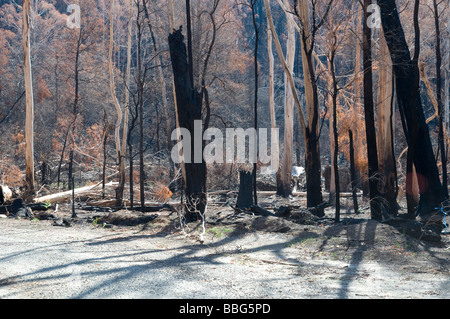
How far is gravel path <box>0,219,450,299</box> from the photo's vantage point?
5.28 meters

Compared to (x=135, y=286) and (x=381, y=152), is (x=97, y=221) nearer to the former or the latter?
(x=135, y=286)

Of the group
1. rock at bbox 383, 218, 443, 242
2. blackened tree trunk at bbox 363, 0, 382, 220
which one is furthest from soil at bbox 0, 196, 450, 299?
blackened tree trunk at bbox 363, 0, 382, 220

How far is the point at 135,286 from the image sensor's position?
542 cm

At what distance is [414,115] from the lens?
11547 millimetres

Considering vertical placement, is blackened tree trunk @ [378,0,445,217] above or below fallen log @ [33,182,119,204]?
above

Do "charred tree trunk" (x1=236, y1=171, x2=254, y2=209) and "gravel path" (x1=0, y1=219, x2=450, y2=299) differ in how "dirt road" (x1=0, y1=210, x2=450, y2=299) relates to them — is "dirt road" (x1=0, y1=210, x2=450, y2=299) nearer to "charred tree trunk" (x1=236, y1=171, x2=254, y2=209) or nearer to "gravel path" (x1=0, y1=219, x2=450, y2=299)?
"gravel path" (x1=0, y1=219, x2=450, y2=299)

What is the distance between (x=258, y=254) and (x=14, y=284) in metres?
4.05

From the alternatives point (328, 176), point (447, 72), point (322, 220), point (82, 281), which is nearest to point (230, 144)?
point (328, 176)

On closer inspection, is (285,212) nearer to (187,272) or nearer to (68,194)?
(187,272)

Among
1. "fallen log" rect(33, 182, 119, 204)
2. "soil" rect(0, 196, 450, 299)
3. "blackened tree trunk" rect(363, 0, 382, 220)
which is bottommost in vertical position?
"soil" rect(0, 196, 450, 299)

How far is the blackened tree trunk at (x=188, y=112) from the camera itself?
11594 millimetres

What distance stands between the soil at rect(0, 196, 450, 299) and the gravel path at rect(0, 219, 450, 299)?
0.01 metres

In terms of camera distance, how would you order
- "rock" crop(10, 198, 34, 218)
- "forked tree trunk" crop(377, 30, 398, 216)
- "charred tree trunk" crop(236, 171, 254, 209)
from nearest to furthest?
1. "forked tree trunk" crop(377, 30, 398, 216)
2. "rock" crop(10, 198, 34, 218)
3. "charred tree trunk" crop(236, 171, 254, 209)
